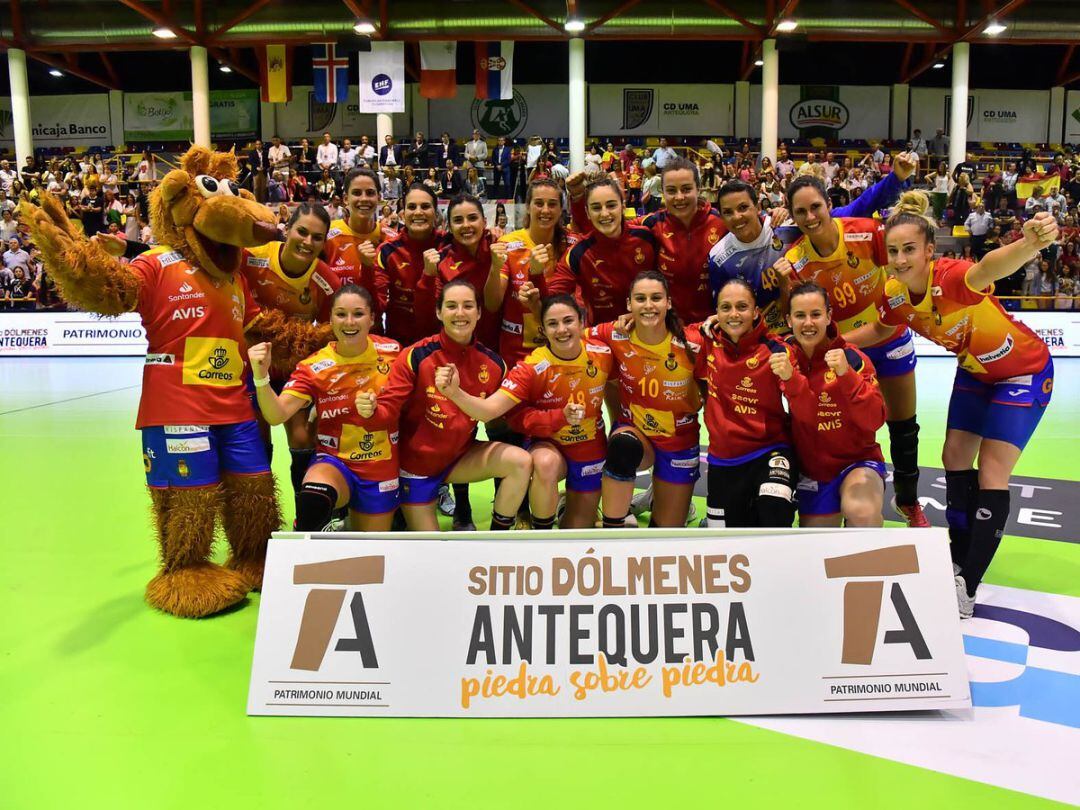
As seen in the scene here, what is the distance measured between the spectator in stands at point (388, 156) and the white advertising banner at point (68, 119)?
12.2 meters

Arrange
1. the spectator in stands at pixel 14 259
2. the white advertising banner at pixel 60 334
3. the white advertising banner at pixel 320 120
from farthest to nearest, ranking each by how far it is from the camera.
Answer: the white advertising banner at pixel 320 120 < the spectator in stands at pixel 14 259 < the white advertising banner at pixel 60 334

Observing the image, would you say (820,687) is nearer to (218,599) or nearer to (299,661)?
(299,661)

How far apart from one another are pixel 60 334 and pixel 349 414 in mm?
12688

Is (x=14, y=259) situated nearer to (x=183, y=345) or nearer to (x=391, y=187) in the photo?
(x=391, y=187)

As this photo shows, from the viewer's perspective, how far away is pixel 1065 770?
7.71 ft

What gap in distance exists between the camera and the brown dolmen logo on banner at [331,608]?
2.68 meters

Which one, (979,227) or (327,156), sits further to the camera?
(327,156)

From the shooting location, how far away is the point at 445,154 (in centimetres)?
1984

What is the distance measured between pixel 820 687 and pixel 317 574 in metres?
1.72

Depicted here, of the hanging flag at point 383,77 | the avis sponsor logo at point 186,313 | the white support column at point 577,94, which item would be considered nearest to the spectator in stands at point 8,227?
the hanging flag at point 383,77

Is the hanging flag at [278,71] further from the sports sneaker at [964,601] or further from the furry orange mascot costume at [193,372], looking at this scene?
the sports sneaker at [964,601]

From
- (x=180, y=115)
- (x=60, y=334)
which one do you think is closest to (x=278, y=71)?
(x=180, y=115)

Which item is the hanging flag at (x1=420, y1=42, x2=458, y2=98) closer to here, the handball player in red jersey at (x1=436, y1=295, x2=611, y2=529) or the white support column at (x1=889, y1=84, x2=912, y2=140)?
the white support column at (x1=889, y1=84, x2=912, y2=140)

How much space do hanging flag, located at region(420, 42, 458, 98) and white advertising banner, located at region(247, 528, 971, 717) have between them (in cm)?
1951
